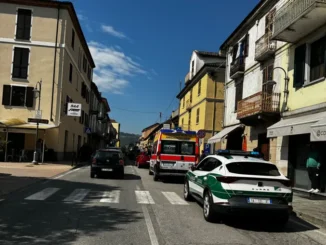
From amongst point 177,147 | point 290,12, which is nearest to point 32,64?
point 177,147

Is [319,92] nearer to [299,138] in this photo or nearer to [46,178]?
[299,138]

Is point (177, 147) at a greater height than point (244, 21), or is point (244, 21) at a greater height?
point (244, 21)

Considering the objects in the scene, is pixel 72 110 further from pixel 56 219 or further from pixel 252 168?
pixel 252 168

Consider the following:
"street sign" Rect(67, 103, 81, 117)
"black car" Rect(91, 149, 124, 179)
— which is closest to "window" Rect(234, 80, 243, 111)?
"black car" Rect(91, 149, 124, 179)

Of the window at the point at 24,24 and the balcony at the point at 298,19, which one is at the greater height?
the window at the point at 24,24

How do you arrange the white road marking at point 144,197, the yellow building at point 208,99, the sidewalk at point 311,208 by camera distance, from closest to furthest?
the sidewalk at point 311,208, the white road marking at point 144,197, the yellow building at point 208,99

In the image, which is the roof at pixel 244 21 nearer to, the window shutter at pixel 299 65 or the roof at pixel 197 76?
the window shutter at pixel 299 65

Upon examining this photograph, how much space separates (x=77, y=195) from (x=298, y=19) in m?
9.87

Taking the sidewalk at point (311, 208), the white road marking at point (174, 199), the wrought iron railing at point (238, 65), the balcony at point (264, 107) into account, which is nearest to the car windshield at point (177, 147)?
the balcony at point (264, 107)

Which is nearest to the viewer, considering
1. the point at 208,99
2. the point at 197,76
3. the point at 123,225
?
the point at 123,225

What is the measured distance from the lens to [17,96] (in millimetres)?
30203

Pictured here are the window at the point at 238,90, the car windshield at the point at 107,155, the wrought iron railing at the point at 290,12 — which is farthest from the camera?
the window at the point at 238,90

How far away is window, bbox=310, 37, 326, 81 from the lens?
561 inches

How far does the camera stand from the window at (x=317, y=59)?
14.2m
